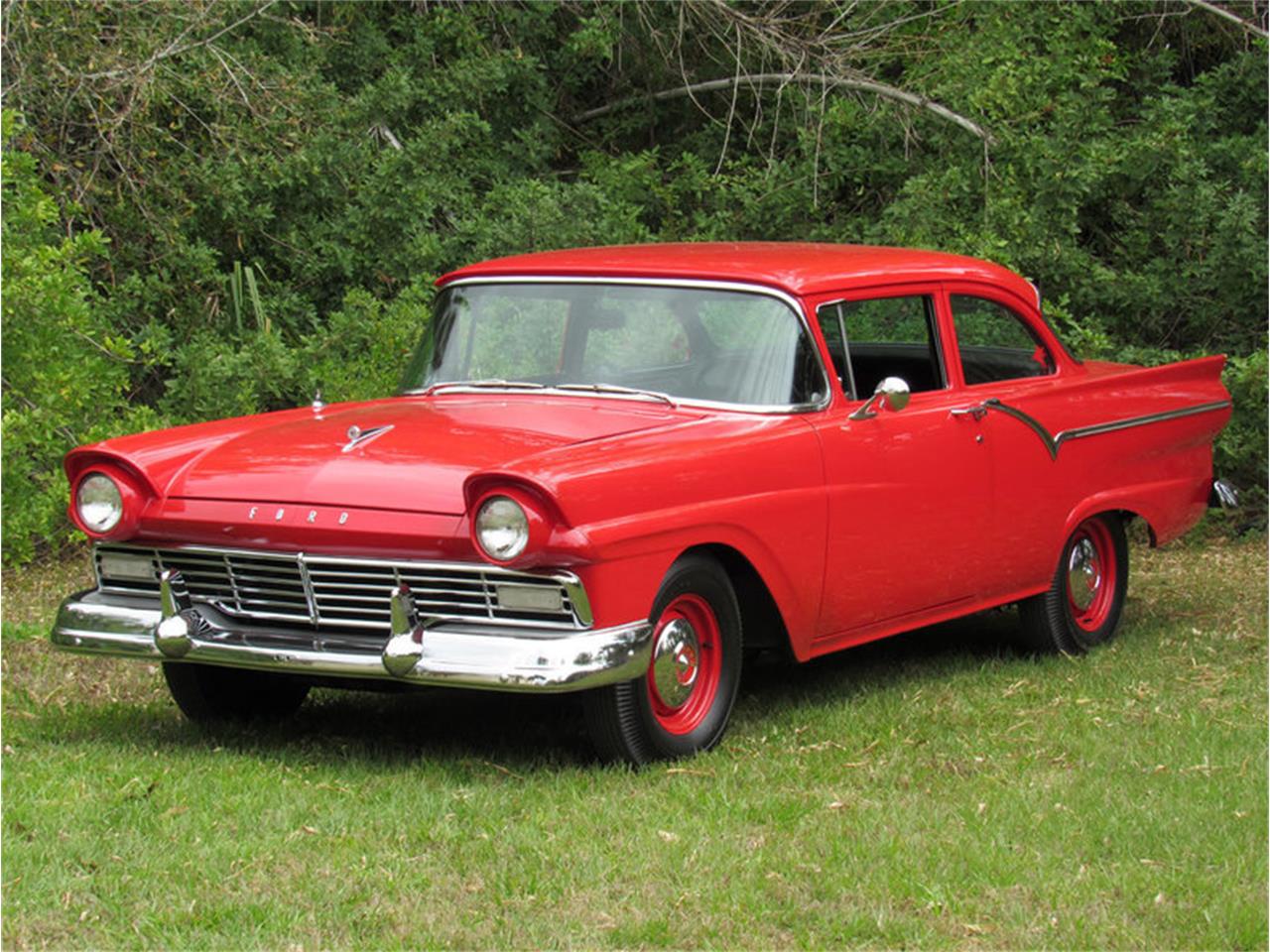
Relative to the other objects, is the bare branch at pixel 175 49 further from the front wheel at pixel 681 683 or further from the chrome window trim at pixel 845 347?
the front wheel at pixel 681 683

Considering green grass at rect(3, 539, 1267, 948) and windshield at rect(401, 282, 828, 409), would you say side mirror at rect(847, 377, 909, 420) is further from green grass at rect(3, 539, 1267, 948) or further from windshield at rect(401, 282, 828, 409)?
green grass at rect(3, 539, 1267, 948)

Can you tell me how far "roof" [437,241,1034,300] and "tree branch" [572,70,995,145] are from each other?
4.67m

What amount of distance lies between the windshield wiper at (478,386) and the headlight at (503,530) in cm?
132

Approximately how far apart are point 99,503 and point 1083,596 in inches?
157

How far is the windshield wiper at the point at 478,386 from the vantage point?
6.89 m

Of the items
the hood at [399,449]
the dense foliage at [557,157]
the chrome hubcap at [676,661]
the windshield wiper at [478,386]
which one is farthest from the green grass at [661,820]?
the dense foliage at [557,157]

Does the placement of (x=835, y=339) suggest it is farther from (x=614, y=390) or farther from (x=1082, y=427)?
(x=1082, y=427)

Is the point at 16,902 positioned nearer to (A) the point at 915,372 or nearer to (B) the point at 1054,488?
(A) the point at 915,372

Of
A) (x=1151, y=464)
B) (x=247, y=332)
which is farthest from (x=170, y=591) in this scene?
(x=247, y=332)

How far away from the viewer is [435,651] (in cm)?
568

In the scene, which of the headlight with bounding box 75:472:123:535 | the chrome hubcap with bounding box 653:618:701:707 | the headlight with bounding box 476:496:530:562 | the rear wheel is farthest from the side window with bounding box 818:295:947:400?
the headlight with bounding box 75:472:123:535

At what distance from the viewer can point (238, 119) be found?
39.5ft

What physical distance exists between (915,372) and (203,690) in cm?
281

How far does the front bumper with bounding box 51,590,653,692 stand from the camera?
5570 mm
